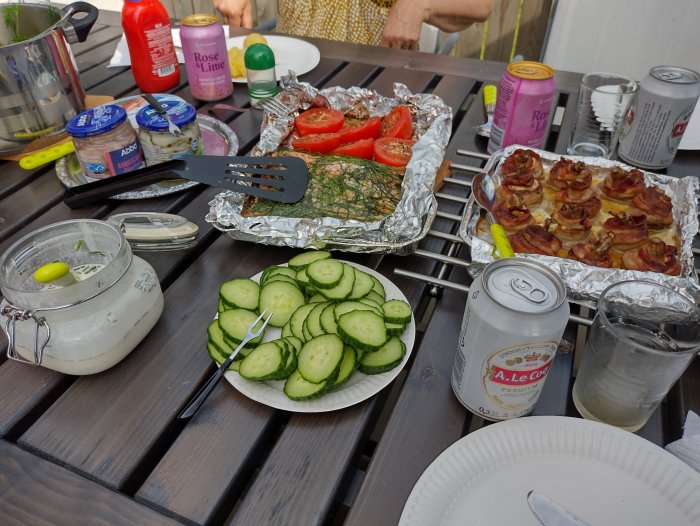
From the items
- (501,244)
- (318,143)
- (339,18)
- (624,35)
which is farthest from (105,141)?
(624,35)

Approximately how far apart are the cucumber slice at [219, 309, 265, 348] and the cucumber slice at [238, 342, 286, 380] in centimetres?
5

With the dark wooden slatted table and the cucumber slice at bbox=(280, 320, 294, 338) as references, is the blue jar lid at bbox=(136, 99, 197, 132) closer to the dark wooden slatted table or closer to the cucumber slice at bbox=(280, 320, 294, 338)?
the dark wooden slatted table

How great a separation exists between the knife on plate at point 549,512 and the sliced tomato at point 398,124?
105 centimetres

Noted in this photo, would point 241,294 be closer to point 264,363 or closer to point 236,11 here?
point 264,363

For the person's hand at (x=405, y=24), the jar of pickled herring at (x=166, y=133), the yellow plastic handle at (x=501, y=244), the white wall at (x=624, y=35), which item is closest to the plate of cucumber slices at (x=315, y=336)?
the yellow plastic handle at (x=501, y=244)

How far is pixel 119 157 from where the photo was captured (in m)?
1.31

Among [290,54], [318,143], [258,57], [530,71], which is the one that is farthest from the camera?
[290,54]

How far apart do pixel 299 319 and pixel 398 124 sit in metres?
0.80

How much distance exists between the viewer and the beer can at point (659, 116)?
1267 millimetres

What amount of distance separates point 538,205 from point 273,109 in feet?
2.74

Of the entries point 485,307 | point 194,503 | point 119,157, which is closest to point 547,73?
point 485,307

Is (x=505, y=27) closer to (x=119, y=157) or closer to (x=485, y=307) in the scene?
(x=119, y=157)

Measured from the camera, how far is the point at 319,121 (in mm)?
1549

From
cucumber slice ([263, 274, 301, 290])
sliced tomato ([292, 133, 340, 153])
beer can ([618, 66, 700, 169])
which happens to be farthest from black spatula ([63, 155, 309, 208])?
beer can ([618, 66, 700, 169])
